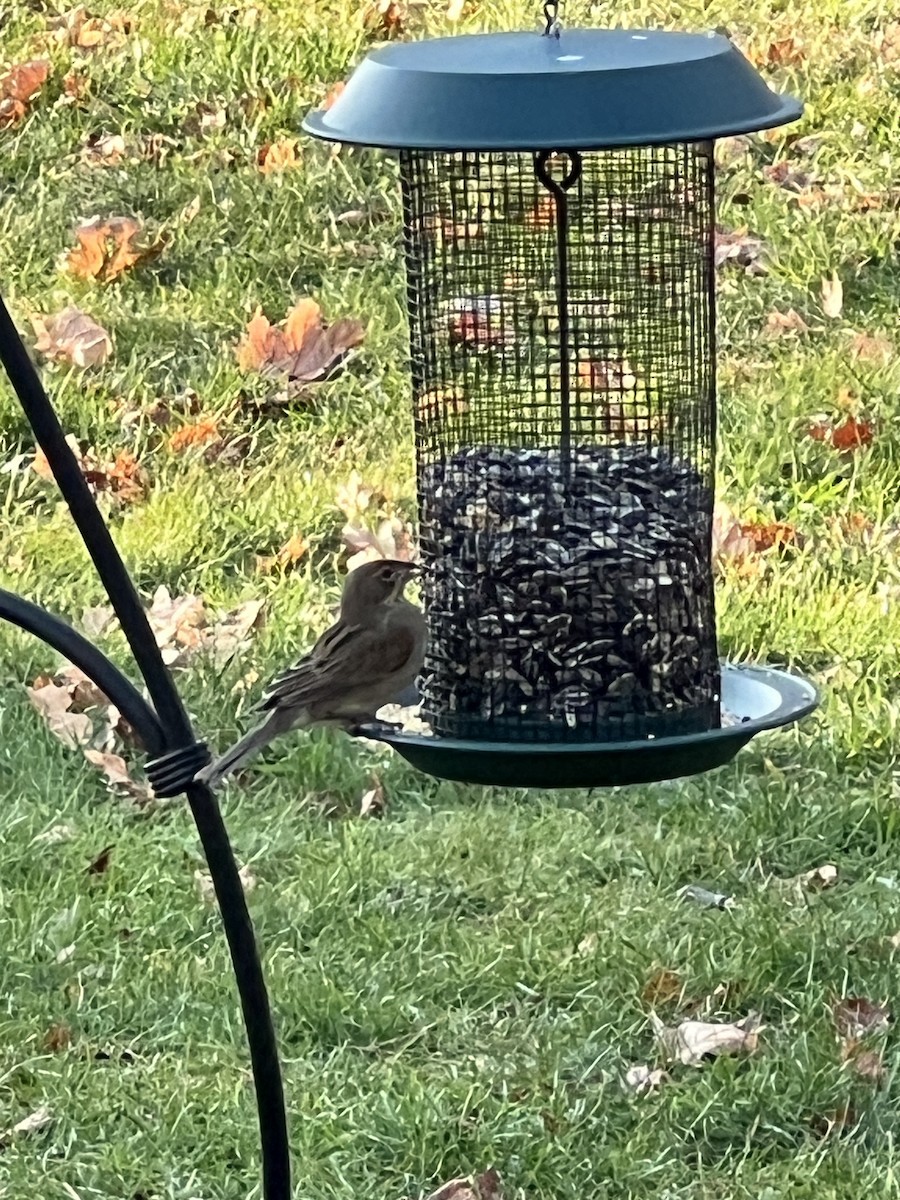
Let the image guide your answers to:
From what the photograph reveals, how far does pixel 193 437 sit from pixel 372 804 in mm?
1976

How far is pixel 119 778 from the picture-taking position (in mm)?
5332

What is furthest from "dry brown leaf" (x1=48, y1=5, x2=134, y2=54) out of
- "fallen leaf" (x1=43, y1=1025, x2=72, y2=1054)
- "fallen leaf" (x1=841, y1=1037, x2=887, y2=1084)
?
"fallen leaf" (x1=841, y1=1037, x2=887, y2=1084)

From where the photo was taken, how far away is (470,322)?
3.85 meters

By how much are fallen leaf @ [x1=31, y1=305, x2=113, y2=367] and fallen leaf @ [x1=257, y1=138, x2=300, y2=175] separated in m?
1.11

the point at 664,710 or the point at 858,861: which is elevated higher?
the point at 664,710

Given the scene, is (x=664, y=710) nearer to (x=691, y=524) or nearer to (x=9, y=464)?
(x=691, y=524)

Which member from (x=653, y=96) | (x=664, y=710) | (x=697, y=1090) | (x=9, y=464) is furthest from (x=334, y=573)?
(x=653, y=96)

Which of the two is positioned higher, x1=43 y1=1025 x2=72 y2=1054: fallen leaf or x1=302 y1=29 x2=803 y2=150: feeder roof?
x1=302 y1=29 x2=803 y2=150: feeder roof

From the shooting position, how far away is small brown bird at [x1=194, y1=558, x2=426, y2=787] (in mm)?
3621

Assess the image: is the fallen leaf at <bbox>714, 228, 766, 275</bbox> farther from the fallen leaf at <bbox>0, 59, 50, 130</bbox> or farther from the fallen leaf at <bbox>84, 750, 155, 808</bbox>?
the fallen leaf at <bbox>84, 750, 155, 808</bbox>

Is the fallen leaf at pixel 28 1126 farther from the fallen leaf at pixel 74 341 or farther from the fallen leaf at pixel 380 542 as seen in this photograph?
the fallen leaf at pixel 74 341

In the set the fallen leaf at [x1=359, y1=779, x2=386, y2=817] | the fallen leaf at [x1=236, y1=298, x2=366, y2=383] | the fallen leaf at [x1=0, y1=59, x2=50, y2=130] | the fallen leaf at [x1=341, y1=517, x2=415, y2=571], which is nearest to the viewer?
the fallen leaf at [x1=359, y1=779, x2=386, y2=817]

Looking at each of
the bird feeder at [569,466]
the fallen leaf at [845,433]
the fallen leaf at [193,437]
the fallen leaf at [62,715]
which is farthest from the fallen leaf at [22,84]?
the bird feeder at [569,466]

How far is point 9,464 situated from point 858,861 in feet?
9.88
